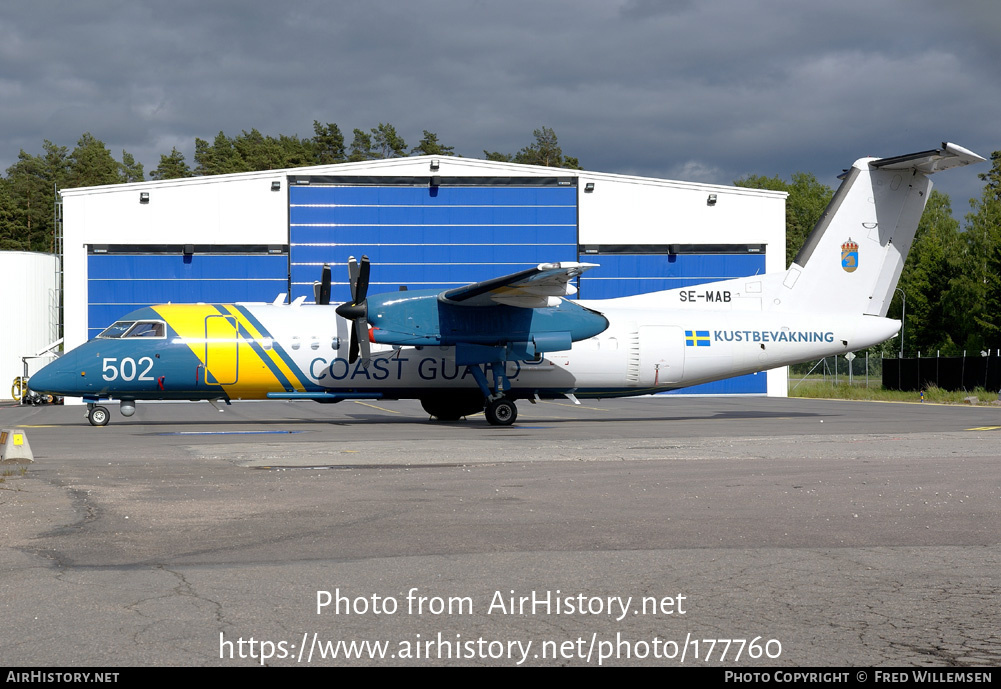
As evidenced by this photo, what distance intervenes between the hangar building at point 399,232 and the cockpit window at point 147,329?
750 inches

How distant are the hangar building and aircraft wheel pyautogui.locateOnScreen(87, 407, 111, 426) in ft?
62.5

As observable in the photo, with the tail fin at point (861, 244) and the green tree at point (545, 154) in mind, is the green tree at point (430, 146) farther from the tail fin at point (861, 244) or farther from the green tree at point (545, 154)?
the tail fin at point (861, 244)

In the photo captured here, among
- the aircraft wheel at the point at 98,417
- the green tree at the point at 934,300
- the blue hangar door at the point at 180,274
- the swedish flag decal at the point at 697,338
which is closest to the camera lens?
the aircraft wheel at the point at 98,417

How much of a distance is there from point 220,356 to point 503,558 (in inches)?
749

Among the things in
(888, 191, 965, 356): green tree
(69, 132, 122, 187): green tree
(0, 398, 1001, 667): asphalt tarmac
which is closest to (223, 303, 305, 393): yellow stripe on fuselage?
(0, 398, 1001, 667): asphalt tarmac

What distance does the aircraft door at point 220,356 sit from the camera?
25.0 m

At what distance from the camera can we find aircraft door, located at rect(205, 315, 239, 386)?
25031 millimetres

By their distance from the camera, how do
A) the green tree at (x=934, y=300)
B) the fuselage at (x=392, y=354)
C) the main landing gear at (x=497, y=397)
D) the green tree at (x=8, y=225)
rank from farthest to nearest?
the green tree at (x=8, y=225) < the green tree at (x=934, y=300) < the main landing gear at (x=497, y=397) < the fuselage at (x=392, y=354)

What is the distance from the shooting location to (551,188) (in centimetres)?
4694

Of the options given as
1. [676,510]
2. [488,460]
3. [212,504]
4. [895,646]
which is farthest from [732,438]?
[895,646]

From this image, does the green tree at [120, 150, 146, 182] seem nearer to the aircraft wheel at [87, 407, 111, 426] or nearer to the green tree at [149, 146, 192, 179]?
the green tree at [149, 146, 192, 179]

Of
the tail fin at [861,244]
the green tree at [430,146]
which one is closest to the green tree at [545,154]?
the green tree at [430,146]
